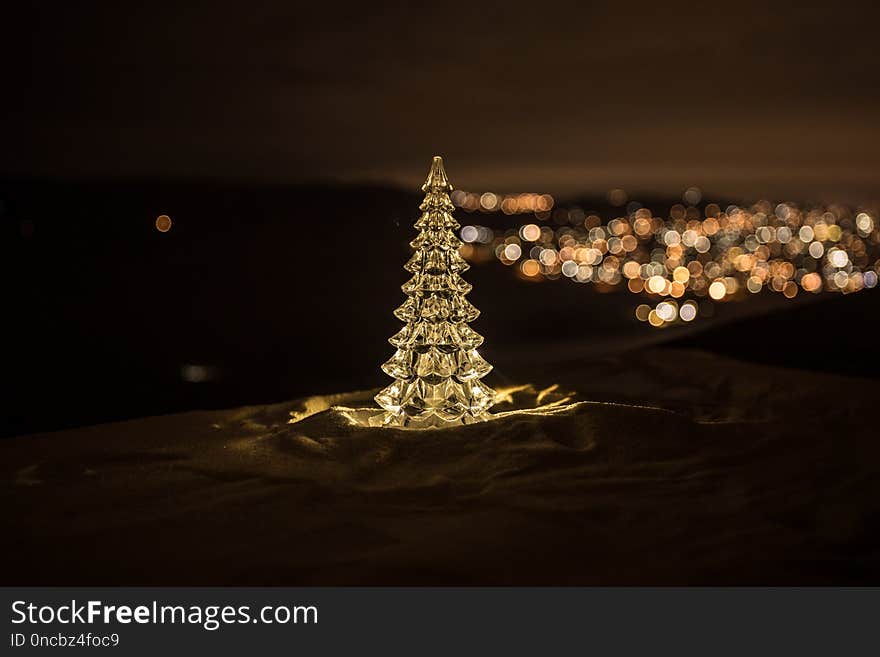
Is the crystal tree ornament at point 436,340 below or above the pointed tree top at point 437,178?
below

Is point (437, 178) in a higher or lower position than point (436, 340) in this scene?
higher

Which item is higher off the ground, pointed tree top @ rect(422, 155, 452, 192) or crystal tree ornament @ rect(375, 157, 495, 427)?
pointed tree top @ rect(422, 155, 452, 192)

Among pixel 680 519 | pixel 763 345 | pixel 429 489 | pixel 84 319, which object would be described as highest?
pixel 84 319
